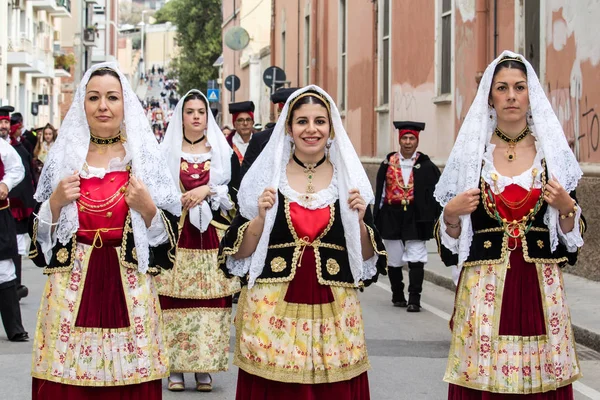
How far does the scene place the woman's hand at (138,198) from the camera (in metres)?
5.66

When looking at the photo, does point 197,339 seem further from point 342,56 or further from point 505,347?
point 342,56

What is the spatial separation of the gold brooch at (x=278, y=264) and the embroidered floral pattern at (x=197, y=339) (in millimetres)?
2840

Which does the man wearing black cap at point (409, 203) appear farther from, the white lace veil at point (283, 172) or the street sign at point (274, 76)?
the street sign at point (274, 76)

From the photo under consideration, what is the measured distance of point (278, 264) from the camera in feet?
18.5

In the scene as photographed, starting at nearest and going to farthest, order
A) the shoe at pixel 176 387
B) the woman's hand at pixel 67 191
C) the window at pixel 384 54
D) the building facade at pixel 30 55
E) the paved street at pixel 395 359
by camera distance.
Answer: the woman's hand at pixel 67 191, the paved street at pixel 395 359, the shoe at pixel 176 387, the window at pixel 384 54, the building facade at pixel 30 55

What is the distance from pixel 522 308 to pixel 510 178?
63 centimetres

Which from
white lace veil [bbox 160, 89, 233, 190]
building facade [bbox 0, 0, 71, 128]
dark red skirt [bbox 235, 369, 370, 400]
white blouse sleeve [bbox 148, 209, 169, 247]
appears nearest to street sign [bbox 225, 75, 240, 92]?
building facade [bbox 0, 0, 71, 128]

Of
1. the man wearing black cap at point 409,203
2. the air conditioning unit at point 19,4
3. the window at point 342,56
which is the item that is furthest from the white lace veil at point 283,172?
the air conditioning unit at point 19,4

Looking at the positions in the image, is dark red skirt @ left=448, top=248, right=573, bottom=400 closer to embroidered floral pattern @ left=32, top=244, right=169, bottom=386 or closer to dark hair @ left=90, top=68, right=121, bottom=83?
embroidered floral pattern @ left=32, top=244, right=169, bottom=386

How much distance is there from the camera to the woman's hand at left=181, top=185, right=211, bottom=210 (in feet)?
27.9

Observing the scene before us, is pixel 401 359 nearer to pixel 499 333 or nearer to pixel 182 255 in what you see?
pixel 182 255

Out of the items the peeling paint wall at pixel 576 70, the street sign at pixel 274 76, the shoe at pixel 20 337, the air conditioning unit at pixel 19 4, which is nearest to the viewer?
the shoe at pixel 20 337

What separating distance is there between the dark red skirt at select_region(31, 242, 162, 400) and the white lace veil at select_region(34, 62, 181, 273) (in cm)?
15

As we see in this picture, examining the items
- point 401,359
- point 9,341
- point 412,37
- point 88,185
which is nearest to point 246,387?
point 88,185
